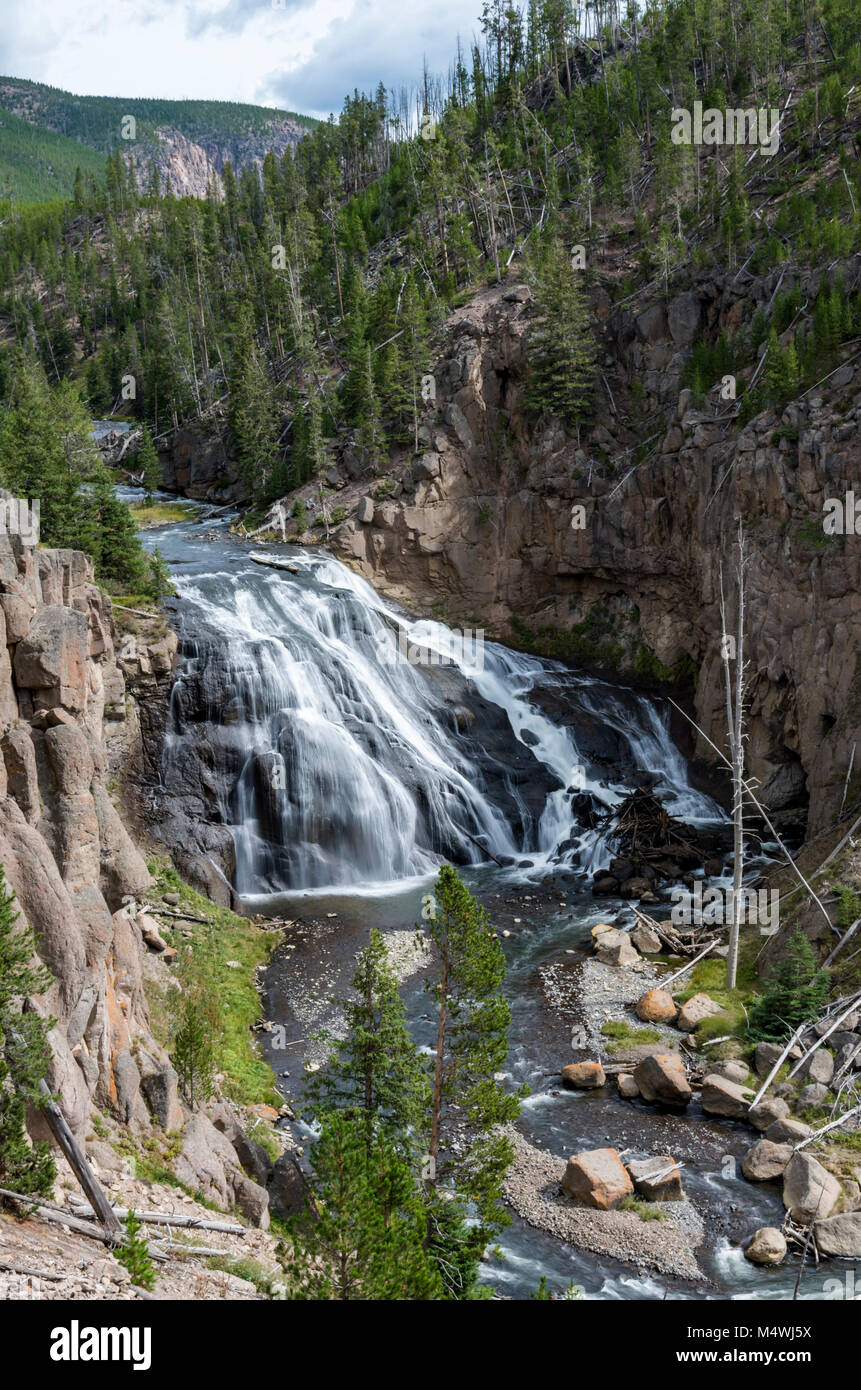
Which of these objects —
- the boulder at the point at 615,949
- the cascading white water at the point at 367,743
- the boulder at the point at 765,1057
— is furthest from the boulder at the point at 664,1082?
the cascading white water at the point at 367,743

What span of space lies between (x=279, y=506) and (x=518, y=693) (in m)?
18.5

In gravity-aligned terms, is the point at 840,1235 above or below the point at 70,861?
below

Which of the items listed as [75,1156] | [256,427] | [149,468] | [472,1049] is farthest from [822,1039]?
[149,468]

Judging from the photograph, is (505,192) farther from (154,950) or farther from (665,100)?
(154,950)

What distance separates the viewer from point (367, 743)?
33.7 m

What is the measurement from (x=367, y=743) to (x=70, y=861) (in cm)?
1834

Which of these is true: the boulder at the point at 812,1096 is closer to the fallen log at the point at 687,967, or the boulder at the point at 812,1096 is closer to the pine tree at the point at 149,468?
the fallen log at the point at 687,967

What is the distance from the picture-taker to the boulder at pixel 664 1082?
1895 centimetres

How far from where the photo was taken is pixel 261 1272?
11766 millimetres

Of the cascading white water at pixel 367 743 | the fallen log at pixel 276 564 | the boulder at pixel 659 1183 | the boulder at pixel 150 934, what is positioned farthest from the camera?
the fallen log at pixel 276 564

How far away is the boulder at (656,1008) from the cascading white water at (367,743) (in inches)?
376

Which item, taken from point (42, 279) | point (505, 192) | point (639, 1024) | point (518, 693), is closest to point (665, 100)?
point (505, 192)

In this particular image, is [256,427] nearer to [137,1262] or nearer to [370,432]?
[370,432]

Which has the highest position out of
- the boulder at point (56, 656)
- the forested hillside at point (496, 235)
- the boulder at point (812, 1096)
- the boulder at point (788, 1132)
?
the forested hillside at point (496, 235)
